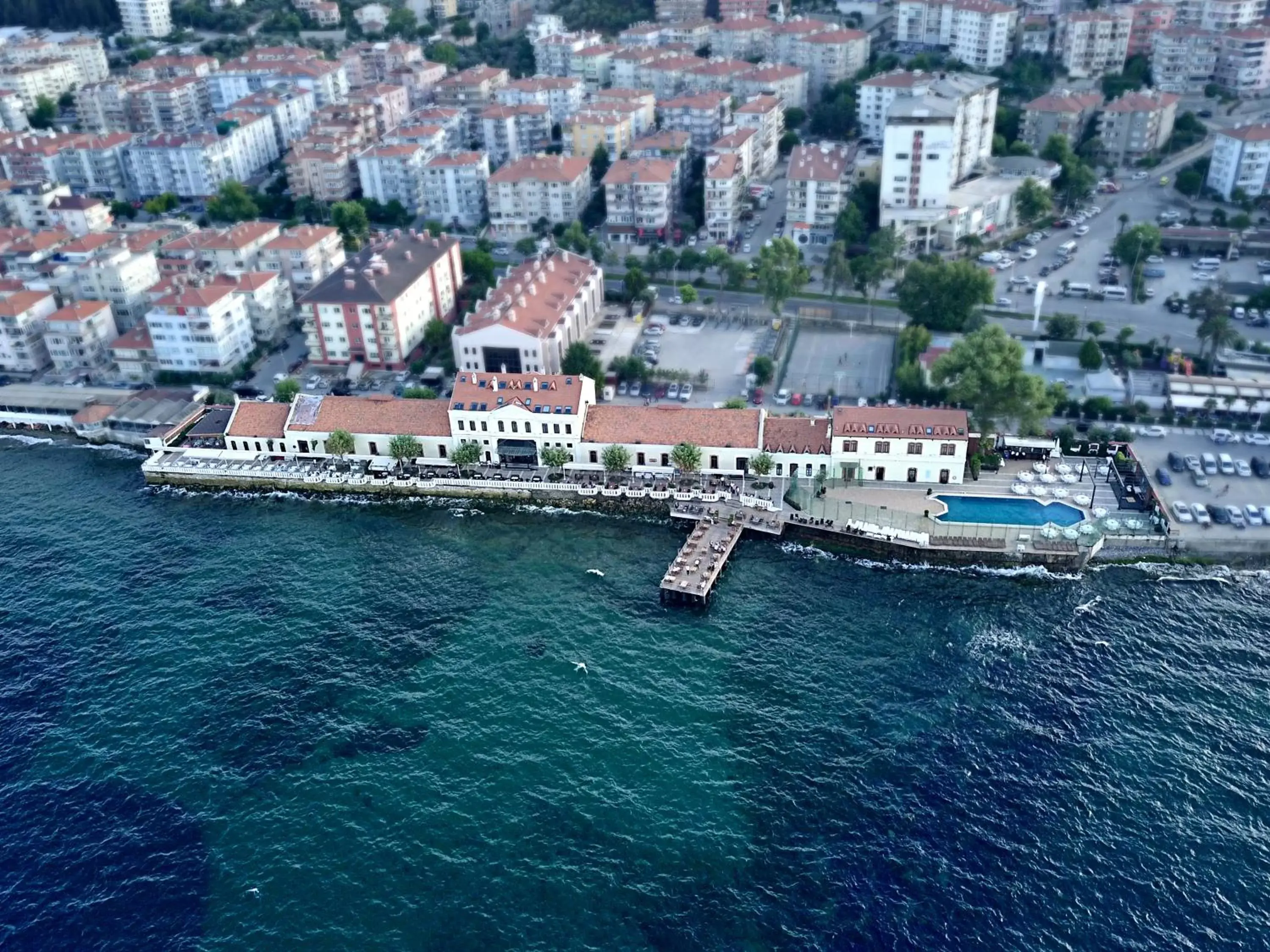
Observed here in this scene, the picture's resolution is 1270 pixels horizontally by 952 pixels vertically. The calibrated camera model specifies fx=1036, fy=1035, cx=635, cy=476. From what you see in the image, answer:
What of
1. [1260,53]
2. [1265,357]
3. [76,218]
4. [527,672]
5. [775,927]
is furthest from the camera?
[1260,53]

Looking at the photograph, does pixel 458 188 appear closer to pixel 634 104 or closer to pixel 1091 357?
pixel 634 104

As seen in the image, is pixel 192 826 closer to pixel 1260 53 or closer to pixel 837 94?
pixel 837 94

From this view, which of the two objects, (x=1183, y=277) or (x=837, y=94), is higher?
(x=837, y=94)

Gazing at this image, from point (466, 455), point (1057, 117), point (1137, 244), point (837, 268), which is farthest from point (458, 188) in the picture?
point (1057, 117)

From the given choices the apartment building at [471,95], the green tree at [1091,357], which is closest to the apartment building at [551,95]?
the apartment building at [471,95]

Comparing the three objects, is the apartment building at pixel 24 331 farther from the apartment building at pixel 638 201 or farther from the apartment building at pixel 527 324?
the apartment building at pixel 638 201

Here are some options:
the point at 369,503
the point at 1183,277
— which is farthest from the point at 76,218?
the point at 1183,277
